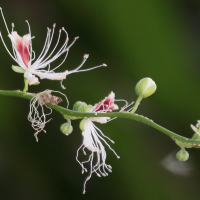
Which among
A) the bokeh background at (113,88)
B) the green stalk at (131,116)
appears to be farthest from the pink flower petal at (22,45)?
the bokeh background at (113,88)

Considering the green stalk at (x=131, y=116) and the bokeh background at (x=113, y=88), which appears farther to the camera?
the bokeh background at (x=113, y=88)

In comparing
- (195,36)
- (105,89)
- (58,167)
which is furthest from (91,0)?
(58,167)

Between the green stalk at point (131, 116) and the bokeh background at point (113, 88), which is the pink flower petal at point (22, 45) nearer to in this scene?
the green stalk at point (131, 116)

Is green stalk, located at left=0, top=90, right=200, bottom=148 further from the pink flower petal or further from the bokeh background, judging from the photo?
the bokeh background

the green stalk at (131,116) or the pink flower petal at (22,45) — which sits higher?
the pink flower petal at (22,45)

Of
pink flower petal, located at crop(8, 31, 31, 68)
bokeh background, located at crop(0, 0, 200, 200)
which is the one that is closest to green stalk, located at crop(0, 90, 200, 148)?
pink flower petal, located at crop(8, 31, 31, 68)

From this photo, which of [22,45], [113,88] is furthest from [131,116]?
[113,88]

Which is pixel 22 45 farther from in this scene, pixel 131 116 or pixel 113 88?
pixel 113 88

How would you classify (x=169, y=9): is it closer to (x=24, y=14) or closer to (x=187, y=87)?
(x=187, y=87)
